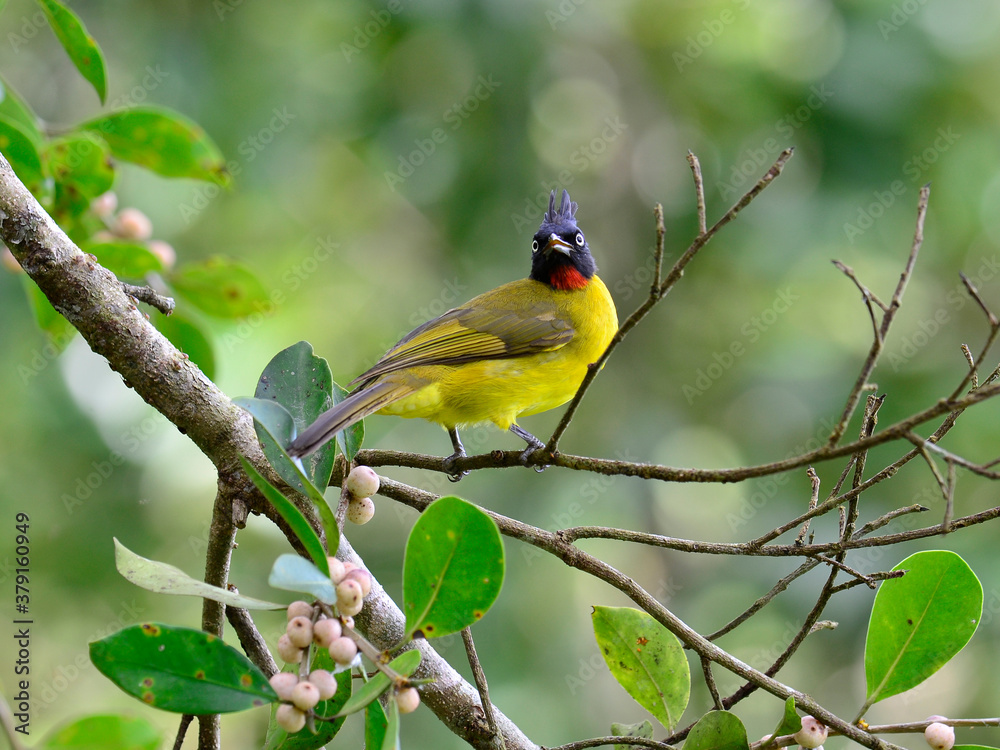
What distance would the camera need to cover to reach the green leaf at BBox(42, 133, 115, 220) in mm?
2293

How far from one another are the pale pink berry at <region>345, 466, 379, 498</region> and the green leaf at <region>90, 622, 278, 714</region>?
44 centimetres

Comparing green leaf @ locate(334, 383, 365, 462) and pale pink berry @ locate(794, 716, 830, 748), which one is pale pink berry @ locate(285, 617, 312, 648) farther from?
pale pink berry @ locate(794, 716, 830, 748)

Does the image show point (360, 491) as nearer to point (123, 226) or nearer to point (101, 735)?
point (101, 735)

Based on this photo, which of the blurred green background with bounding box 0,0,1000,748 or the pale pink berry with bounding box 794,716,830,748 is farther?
the blurred green background with bounding box 0,0,1000,748

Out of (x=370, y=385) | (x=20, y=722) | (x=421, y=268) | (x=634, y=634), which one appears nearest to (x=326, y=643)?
(x=634, y=634)

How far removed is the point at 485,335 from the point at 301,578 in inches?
88.6

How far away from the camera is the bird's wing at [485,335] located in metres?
3.17

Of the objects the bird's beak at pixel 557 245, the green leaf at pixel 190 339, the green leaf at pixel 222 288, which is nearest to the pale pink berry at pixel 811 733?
the green leaf at pixel 190 339

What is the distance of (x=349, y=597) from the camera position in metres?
1.30

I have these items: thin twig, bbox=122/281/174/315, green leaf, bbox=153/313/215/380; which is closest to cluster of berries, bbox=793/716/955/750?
thin twig, bbox=122/281/174/315

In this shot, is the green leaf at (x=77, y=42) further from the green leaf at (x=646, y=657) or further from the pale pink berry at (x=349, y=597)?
the green leaf at (x=646, y=657)

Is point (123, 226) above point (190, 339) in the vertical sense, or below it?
above

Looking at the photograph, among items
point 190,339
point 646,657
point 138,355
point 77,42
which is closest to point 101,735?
point 138,355

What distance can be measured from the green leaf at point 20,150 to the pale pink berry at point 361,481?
3.74 ft
